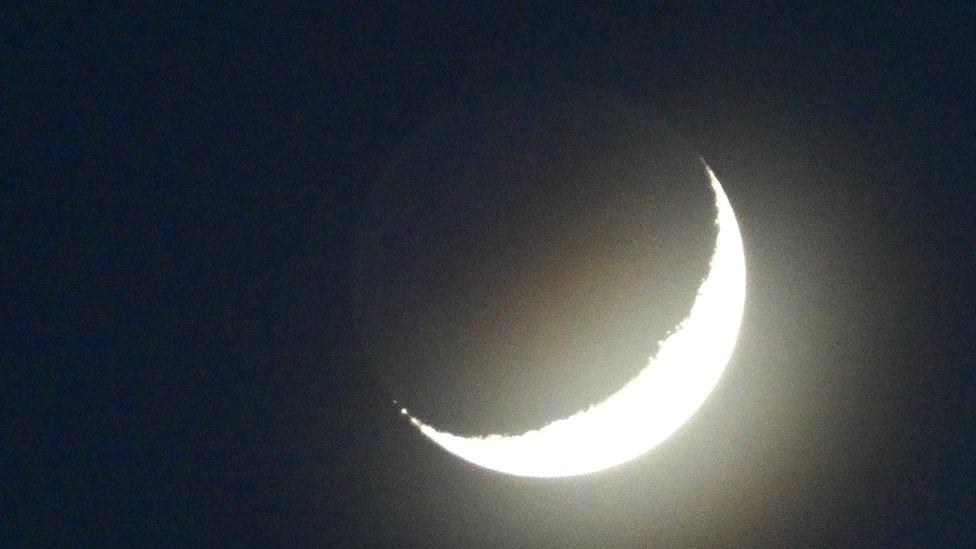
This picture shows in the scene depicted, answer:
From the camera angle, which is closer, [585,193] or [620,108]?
[620,108]

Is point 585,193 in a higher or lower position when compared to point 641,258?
higher

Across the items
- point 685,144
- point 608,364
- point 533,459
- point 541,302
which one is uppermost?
point 685,144

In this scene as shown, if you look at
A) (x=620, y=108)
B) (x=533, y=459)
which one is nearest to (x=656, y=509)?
(x=533, y=459)

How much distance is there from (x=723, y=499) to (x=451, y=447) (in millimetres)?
937

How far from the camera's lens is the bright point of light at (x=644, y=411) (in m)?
2.60

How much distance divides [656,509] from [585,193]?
1057mm

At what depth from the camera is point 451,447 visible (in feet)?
8.50

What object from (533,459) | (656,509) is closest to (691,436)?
(656,509)

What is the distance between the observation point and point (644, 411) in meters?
→ 2.65

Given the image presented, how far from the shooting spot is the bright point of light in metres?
2.60

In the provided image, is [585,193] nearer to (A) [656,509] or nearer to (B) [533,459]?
(B) [533,459]

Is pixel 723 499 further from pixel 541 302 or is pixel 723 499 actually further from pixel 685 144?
pixel 685 144

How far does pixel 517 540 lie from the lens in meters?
2.71

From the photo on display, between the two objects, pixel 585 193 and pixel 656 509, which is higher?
pixel 585 193
